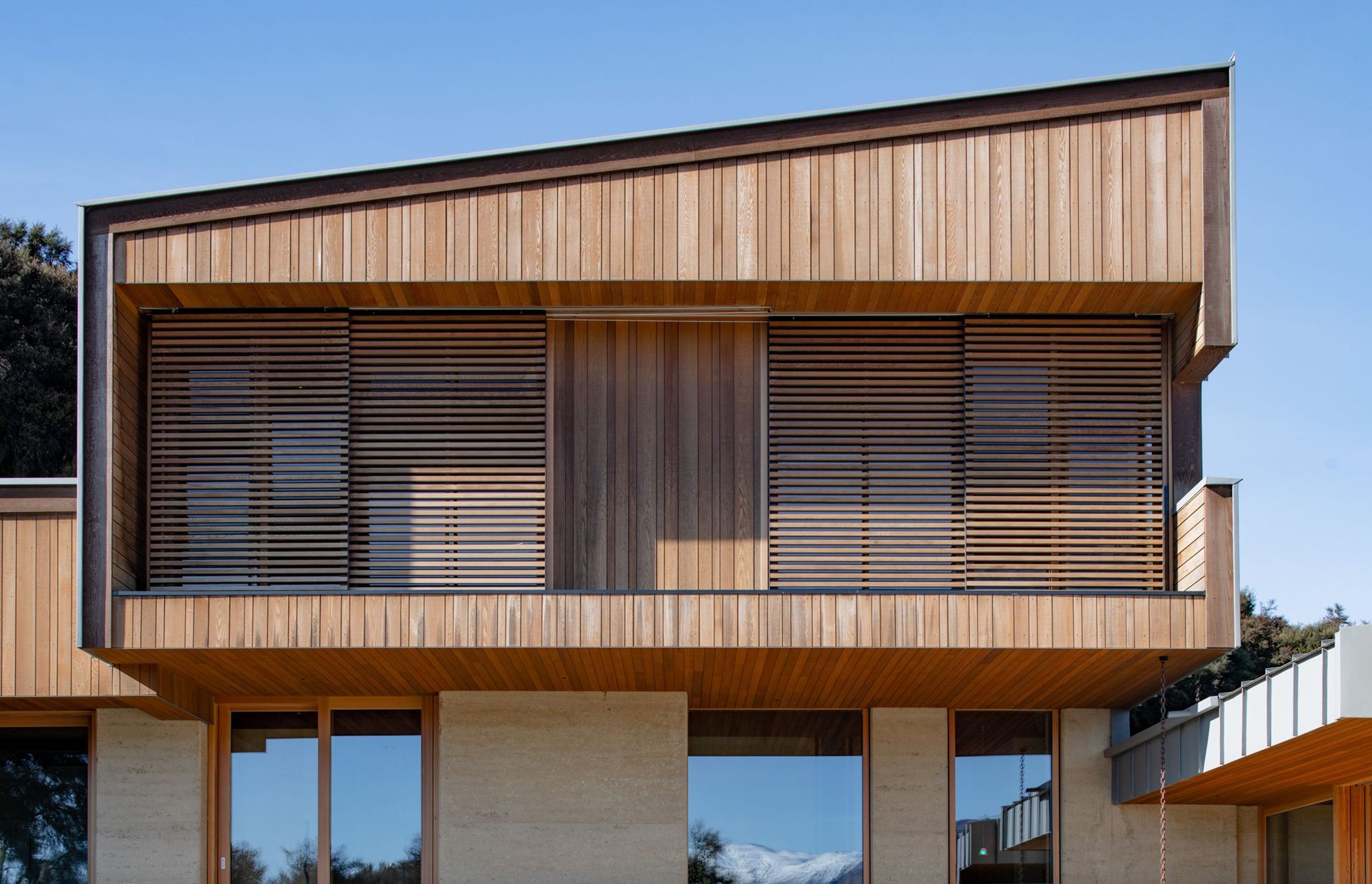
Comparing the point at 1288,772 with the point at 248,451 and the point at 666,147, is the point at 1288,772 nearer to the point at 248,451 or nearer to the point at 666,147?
the point at 666,147

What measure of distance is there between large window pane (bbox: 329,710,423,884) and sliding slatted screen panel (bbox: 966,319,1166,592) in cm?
494

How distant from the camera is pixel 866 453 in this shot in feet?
36.3

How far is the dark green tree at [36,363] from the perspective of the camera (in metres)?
20.6

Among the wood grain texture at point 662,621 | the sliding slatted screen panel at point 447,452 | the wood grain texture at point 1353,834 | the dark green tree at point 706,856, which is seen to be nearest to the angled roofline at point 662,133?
the sliding slatted screen panel at point 447,452

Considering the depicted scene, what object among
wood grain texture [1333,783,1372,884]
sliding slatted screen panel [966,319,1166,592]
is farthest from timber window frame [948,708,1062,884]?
wood grain texture [1333,783,1372,884]

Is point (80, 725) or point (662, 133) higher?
point (662, 133)

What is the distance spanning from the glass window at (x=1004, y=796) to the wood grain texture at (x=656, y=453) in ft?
9.49

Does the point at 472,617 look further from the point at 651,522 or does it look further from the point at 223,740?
the point at 223,740

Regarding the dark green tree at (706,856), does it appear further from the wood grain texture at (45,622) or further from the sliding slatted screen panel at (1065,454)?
the wood grain texture at (45,622)

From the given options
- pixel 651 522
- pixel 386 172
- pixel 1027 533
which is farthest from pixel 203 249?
pixel 1027 533

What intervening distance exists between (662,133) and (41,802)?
24.7 feet

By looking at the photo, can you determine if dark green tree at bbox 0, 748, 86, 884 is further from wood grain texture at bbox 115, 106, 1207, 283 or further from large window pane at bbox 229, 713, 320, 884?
wood grain texture at bbox 115, 106, 1207, 283

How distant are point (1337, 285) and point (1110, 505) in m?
8.38

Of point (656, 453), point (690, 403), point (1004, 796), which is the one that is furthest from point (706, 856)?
point (690, 403)
